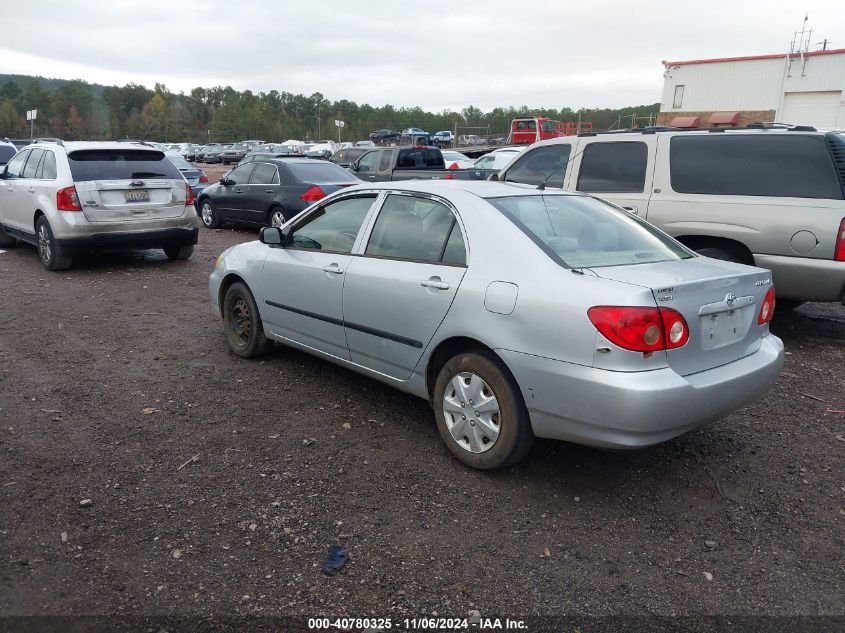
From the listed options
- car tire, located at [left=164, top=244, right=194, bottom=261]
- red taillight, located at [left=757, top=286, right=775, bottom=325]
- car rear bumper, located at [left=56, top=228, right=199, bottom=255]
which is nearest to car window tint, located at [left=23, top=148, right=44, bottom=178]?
car rear bumper, located at [left=56, top=228, right=199, bottom=255]

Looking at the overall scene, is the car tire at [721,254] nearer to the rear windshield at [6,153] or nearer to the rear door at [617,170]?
the rear door at [617,170]

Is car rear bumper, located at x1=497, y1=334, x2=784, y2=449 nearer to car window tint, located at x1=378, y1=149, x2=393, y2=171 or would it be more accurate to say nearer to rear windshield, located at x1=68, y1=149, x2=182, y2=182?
rear windshield, located at x1=68, y1=149, x2=182, y2=182

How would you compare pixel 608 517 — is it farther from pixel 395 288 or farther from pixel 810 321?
pixel 810 321

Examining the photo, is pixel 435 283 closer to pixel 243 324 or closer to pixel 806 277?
pixel 243 324

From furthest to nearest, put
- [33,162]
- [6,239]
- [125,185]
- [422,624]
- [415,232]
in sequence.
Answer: [6,239]
[33,162]
[125,185]
[415,232]
[422,624]

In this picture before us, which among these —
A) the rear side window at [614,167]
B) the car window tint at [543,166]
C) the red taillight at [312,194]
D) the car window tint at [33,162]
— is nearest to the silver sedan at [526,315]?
the rear side window at [614,167]

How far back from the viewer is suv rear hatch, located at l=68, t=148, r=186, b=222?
30.2 ft

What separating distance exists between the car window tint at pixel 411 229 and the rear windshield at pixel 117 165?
6262 millimetres

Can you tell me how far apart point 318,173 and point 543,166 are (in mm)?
5815

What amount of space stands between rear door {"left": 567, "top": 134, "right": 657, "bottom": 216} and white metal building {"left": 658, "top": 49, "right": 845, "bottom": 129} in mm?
24921

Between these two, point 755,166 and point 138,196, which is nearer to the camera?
point 755,166

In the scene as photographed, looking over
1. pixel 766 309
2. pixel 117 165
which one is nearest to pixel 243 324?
pixel 766 309

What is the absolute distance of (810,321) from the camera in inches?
297

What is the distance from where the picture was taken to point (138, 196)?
9.48 metres
